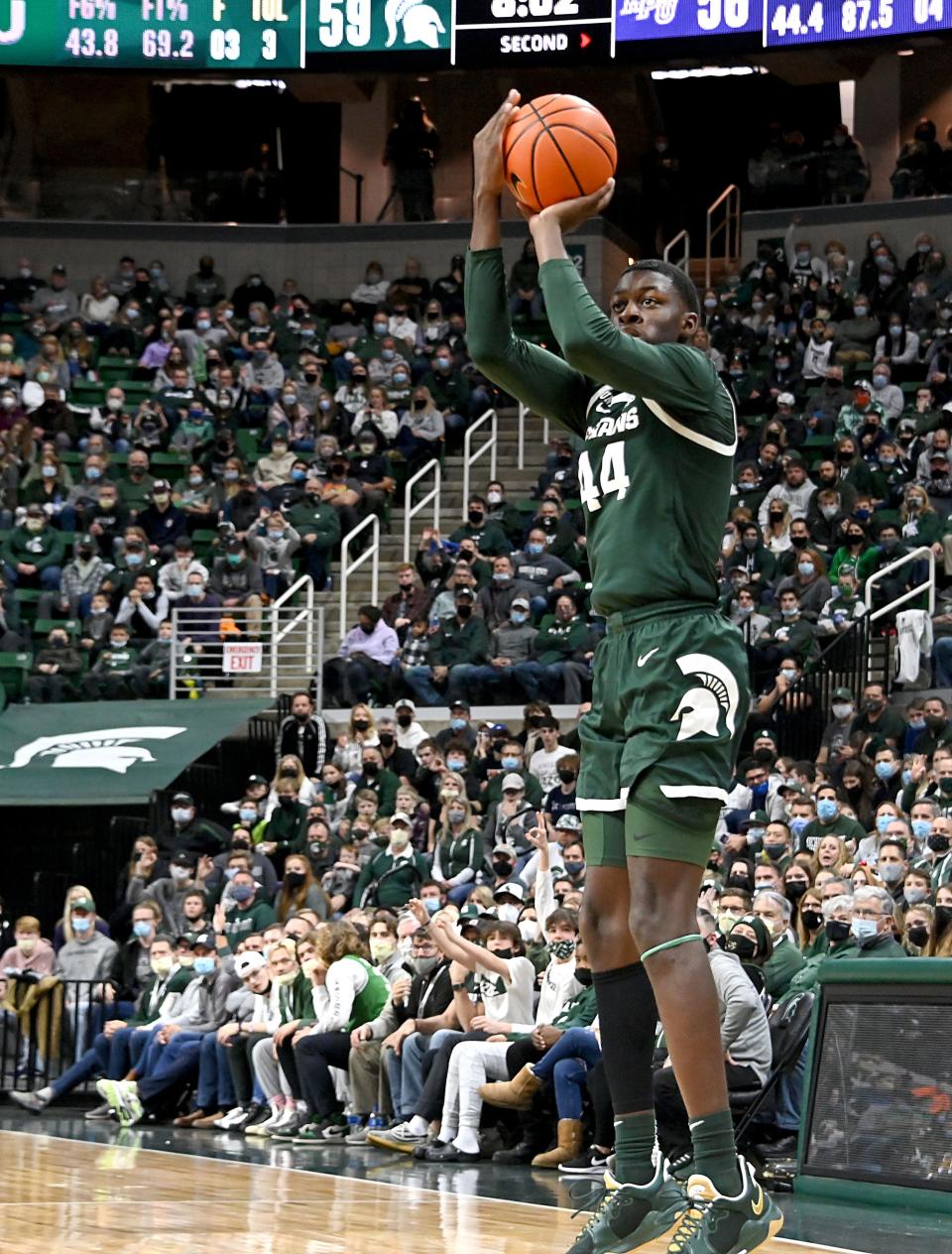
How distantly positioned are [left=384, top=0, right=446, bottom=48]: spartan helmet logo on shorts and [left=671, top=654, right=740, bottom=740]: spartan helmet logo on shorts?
20146 mm

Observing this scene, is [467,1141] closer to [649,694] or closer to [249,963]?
[249,963]

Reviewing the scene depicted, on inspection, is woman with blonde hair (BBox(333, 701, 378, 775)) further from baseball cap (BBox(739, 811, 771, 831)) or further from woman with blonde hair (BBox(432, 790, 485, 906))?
baseball cap (BBox(739, 811, 771, 831))

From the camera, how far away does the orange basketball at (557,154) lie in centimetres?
441

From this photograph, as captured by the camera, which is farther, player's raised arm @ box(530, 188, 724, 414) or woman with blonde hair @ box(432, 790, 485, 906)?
woman with blonde hair @ box(432, 790, 485, 906)

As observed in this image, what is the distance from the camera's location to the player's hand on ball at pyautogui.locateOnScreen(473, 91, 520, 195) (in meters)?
4.52

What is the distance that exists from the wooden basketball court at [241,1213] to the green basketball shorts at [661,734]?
1542mm

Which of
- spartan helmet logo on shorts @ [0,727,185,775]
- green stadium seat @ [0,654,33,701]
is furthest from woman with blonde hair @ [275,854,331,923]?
green stadium seat @ [0,654,33,701]

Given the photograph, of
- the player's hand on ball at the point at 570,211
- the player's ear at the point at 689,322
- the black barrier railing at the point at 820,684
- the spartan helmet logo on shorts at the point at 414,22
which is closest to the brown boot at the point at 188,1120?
the black barrier railing at the point at 820,684

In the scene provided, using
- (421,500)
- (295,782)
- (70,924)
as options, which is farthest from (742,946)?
(421,500)

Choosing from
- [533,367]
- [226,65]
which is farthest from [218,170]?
[533,367]

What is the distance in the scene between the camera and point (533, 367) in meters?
4.71

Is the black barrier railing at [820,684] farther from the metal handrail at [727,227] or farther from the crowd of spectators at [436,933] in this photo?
the metal handrail at [727,227]

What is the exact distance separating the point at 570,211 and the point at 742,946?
5.51 meters

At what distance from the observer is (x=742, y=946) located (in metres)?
9.36
